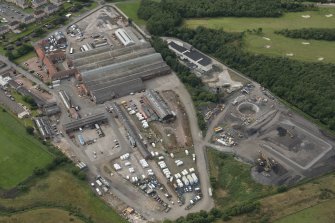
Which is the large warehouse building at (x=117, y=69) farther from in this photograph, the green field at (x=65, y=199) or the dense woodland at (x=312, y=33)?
the dense woodland at (x=312, y=33)

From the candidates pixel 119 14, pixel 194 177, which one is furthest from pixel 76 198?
pixel 119 14

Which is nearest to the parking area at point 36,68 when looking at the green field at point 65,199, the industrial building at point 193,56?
the industrial building at point 193,56

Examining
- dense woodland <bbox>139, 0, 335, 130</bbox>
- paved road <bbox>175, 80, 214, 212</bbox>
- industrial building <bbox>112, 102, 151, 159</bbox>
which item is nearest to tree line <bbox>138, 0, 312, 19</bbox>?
dense woodland <bbox>139, 0, 335, 130</bbox>

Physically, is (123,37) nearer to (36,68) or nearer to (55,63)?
(55,63)

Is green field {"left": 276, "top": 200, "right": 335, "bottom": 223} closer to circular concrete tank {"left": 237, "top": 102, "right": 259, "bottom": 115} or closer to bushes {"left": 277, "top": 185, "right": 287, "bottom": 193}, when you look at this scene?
bushes {"left": 277, "top": 185, "right": 287, "bottom": 193}

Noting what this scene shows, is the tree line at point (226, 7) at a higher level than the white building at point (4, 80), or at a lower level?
higher

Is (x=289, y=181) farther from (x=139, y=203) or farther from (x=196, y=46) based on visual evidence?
(x=196, y=46)
